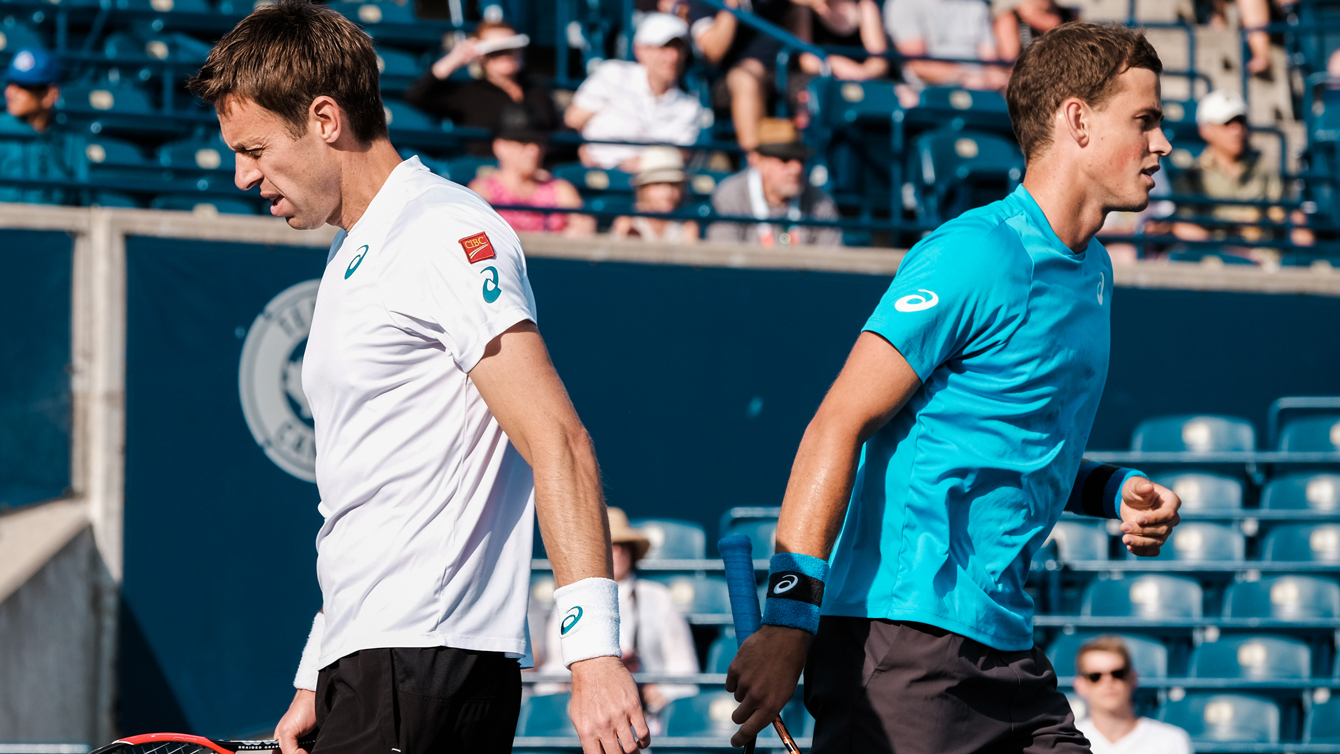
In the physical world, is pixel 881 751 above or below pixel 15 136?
below

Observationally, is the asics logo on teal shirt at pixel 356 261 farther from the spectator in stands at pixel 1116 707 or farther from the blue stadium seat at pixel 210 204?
the blue stadium seat at pixel 210 204

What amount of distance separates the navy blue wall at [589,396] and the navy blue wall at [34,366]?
292mm

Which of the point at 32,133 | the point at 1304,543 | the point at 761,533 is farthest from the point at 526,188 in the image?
the point at 1304,543

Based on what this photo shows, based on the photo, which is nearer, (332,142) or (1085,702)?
(332,142)

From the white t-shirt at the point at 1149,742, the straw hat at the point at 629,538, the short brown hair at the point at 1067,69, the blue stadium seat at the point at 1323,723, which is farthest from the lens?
the straw hat at the point at 629,538

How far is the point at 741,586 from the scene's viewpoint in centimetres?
224

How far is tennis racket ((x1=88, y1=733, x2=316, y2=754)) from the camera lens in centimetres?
222

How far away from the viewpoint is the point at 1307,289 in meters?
7.93

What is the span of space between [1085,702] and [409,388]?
4.14m

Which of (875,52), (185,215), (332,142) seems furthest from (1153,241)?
(332,142)

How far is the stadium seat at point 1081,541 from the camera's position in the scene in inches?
270

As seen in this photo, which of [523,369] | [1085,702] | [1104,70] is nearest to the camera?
[523,369]

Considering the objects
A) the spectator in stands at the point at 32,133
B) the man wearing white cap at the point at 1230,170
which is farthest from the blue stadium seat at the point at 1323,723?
the spectator in stands at the point at 32,133

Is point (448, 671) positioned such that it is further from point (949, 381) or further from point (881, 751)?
point (949, 381)
